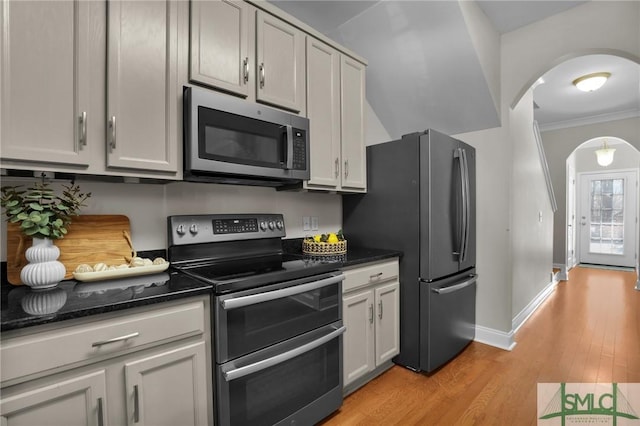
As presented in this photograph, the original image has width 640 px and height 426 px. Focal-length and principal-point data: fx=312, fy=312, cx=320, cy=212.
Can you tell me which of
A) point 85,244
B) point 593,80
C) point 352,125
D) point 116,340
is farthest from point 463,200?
point 593,80

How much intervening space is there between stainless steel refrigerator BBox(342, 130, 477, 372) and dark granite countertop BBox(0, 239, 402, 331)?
1.51m

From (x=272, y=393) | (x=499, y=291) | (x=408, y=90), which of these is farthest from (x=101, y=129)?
(x=499, y=291)

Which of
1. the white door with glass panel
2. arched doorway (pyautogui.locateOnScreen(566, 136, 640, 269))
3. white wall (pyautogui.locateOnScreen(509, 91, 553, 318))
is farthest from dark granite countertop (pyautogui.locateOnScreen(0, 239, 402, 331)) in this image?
the white door with glass panel

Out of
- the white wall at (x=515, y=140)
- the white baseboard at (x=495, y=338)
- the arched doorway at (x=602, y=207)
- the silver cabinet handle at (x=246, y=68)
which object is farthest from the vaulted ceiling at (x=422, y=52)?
the arched doorway at (x=602, y=207)

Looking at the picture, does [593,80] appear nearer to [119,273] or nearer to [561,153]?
[561,153]

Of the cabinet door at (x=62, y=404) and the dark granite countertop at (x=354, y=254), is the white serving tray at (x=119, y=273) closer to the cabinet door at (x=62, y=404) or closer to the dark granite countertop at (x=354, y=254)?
the cabinet door at (x=62, y=404)

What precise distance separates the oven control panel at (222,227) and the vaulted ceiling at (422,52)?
163 centimetres

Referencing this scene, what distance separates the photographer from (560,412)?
1.84m

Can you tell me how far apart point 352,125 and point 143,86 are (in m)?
1.44

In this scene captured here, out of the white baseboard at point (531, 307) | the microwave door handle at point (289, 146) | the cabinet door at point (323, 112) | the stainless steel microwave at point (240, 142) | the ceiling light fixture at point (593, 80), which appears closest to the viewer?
the stainless steel microwave at point (240, 142)

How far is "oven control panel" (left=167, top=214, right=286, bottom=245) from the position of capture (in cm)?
175

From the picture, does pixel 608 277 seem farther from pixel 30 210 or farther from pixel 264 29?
pixel 30 210

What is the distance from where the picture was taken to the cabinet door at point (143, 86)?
1350mm

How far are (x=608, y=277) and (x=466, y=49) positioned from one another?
531cm
